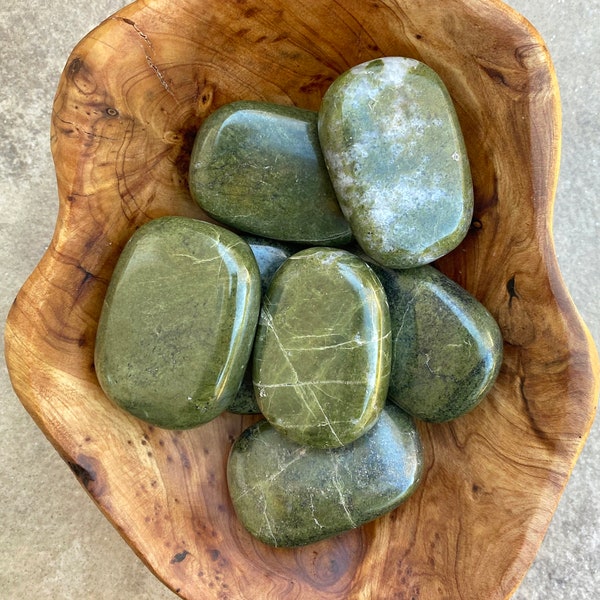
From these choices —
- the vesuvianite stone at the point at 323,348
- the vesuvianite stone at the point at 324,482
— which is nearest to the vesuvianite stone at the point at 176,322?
the vesuvianite stone at the point at 323,348

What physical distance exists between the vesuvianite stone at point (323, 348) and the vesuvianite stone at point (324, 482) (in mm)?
61

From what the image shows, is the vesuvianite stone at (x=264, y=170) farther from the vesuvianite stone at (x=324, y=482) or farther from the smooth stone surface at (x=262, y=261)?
the vesuvianite stone at (x=324, y=482)

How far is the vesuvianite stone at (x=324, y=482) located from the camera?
1012 mm

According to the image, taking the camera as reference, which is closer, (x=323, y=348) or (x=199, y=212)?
(x=323, y=348)

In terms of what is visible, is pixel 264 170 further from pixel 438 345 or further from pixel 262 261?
pixel 438 345

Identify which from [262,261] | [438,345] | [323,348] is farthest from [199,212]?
[438,345]

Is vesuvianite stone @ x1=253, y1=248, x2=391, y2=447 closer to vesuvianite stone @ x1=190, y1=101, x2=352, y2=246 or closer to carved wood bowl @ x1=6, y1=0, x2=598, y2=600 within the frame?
vesuvianite stone @ x1=190, y1=101, x2=352, y2=246

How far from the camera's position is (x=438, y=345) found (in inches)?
38.9

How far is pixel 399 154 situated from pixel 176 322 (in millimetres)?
425

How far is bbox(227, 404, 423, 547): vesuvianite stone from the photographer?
3.32 ft

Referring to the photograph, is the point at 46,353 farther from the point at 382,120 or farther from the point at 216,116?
the point at 382,120

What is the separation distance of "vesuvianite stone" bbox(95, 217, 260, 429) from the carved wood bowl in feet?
0.22

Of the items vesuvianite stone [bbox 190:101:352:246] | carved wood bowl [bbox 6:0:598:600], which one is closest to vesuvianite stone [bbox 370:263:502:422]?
carved wood bowl [bbox 6:0:598:600]

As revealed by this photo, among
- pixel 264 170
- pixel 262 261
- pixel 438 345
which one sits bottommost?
pixel 438 345
